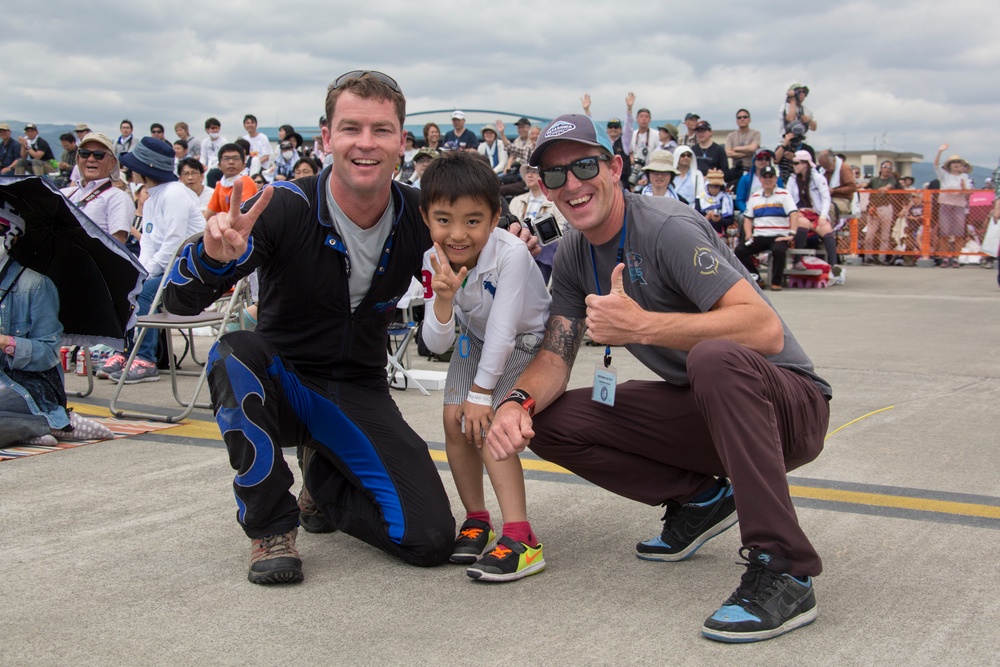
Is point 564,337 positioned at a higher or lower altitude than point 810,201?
lower

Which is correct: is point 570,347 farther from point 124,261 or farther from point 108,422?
point 108,422

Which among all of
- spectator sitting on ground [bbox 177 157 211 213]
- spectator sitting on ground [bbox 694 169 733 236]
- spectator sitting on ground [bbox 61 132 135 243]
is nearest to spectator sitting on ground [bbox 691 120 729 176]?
spectator sitting on ground [bbox 694 169 733 236]

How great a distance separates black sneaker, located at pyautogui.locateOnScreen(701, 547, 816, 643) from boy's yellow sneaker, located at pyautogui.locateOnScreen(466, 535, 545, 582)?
70 centimetres

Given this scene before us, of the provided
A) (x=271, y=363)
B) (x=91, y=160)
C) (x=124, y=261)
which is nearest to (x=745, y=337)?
(x=271, y=363)

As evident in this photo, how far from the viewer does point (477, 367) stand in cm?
356

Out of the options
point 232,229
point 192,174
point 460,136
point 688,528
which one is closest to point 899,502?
point 688,528

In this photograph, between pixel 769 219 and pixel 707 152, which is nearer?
pixel 769 219

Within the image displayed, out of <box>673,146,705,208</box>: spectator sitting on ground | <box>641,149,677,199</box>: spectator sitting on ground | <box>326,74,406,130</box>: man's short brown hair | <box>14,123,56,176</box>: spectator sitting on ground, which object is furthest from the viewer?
<box>14,123,56,176</box>: spectator sitting on ground

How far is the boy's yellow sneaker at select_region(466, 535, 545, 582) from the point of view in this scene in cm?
313

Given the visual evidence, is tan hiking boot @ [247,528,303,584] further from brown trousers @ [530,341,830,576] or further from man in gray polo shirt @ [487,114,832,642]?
brown trousers @ [530,341,830,576]

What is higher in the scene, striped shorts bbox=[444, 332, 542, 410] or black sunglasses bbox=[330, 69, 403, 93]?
black sunglasses bbox=[330, 69, 403, 93]

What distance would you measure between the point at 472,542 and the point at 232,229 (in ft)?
4.60

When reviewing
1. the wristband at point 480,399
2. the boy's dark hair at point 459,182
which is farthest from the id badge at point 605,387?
the boy's dark hair at point 459,182

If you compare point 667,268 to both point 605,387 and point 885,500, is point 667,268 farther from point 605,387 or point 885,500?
point 885,500
